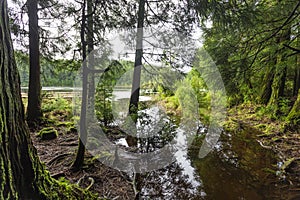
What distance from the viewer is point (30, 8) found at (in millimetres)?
4516

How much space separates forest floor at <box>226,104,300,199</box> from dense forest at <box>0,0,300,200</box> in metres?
0.03

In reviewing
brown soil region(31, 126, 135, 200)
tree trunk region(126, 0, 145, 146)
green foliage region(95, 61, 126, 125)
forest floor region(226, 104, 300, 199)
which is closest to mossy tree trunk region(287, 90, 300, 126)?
forest floor region(226, 104, 300, 199)

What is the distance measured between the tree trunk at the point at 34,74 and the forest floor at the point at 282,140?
19.0 feet

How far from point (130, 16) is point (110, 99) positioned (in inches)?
99.8

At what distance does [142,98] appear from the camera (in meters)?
6.70

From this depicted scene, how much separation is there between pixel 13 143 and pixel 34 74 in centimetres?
478

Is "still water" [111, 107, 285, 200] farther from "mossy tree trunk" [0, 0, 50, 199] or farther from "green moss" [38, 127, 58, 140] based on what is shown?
"mossy tree trunk" [0, 0, 50, 199]

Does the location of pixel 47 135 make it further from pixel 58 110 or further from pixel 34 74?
pixel 58 110

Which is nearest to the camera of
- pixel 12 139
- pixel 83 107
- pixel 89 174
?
pixel 12 139

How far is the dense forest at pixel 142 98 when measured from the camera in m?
1.27

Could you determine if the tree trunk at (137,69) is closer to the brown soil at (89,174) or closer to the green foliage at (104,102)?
the green foliage at (104,102)

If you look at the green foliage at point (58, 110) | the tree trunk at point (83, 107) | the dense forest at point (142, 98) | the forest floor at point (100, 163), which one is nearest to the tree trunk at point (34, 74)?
the dense forest at point (142, 98)

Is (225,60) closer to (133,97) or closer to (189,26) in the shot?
(189,26)

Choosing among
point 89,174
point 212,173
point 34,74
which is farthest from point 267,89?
point 34,74
